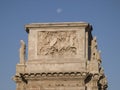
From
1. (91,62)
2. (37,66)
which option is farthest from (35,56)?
(91,62)

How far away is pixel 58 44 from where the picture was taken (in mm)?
36281

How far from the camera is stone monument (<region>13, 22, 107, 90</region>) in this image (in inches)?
1398

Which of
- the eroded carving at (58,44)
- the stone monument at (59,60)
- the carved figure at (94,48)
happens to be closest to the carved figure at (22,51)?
the stone monument at (59,60)

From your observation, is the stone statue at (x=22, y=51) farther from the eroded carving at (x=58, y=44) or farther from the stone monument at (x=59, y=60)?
the eroded carving at (x=58, y=44)

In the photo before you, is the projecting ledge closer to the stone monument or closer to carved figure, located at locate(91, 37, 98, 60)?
the stone monument

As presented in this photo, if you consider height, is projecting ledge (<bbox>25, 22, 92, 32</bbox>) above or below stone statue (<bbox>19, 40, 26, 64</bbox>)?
above

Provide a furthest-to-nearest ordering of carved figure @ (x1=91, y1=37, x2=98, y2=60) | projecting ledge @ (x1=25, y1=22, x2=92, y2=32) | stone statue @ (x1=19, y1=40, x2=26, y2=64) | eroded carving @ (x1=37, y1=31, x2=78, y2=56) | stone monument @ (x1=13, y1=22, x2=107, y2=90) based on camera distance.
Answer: stone statue @ (x1=19, y1=40, x2=26, y2=64), carved figure @ (x1=91, y1=37, x2=98, y2=60), projecting ledge @ (x1=25, y1=22, x2=92, y2=32), eroded carving @ (x1=37, y1=31, x2=78, y2=56), stone monument @ (x1=13, y1=22, x2=107, y2=90)

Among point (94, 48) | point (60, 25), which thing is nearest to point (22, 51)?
point (60, 25)

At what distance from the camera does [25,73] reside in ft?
117

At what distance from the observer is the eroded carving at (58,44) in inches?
1423

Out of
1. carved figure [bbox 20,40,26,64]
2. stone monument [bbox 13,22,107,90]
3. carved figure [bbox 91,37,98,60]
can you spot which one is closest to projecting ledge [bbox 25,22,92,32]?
stone monument [bbox 13,22,107,90]

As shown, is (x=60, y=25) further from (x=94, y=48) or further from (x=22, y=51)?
(x=22, y=51)

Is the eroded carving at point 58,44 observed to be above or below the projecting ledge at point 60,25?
below

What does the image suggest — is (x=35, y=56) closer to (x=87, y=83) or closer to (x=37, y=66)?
(x=37, y=66)
